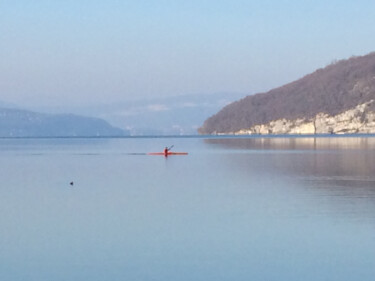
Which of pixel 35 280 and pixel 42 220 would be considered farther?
pixel 42 220

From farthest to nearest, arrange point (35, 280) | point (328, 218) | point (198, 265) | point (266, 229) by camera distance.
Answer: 1. point (328, 218)
2. point (266, 229)
3. point (198, 265)
4. point (35, 280)

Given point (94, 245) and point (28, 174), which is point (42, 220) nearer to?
point (94, 245)

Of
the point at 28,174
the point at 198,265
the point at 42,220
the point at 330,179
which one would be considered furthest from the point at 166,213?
the point at 28,174

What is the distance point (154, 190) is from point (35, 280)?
26.8 m

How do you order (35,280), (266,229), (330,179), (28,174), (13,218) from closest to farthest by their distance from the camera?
(35,280), (266,229), (13,218), (330,179), (28,174)

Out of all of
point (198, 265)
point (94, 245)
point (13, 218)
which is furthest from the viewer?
point (13, 218)

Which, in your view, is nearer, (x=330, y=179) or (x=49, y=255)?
(x=49, y=255)

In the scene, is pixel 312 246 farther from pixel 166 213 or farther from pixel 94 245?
pixel 166 213

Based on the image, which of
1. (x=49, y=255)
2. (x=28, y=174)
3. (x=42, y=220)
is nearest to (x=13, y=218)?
(x=42, y=220)

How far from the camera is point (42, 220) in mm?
32250

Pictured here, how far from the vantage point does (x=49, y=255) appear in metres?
24.0

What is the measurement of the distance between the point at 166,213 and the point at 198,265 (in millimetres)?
11972

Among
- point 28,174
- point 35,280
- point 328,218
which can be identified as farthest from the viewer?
point 28,174

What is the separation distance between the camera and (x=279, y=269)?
71.6 feet
